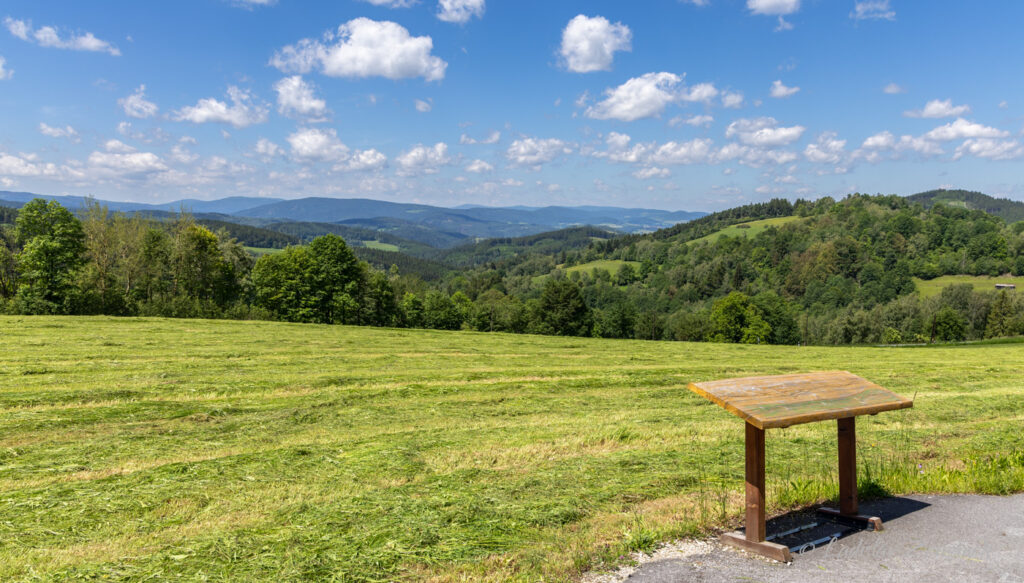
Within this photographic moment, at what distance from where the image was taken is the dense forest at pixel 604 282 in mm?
37031

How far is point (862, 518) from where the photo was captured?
18.7 feet

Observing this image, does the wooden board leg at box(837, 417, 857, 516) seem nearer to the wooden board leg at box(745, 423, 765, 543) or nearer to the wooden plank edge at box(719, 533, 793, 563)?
the wooden plank edge at box(719, 533, 793, 563)

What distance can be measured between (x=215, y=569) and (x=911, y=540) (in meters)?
6.39

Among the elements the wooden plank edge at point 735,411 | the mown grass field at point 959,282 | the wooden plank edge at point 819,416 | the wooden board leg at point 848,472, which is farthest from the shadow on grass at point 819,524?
the mown grass field at point 959,282

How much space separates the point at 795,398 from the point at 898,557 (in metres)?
1.61

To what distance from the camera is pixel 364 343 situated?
25031 mm

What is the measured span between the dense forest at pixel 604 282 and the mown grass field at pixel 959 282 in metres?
3.42

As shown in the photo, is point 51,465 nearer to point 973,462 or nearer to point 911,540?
point 911,540

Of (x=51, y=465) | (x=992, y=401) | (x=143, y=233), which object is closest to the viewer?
(x=51, y=465)

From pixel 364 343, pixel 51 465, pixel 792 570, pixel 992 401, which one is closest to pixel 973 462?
pixel 792 570

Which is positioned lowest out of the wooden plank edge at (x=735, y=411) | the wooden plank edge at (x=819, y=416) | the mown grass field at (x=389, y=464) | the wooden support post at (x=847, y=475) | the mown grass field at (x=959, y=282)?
the mown grass field at (x=959, y=282)

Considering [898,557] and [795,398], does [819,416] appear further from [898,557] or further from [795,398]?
[898,557]

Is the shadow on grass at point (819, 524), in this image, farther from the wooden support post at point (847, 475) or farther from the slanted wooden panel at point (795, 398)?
the slanted wooden panel at point (795, 398)


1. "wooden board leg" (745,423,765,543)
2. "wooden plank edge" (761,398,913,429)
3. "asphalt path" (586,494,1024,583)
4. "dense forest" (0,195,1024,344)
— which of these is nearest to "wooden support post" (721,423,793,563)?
"wooden board leg" (745,423,765,543)
